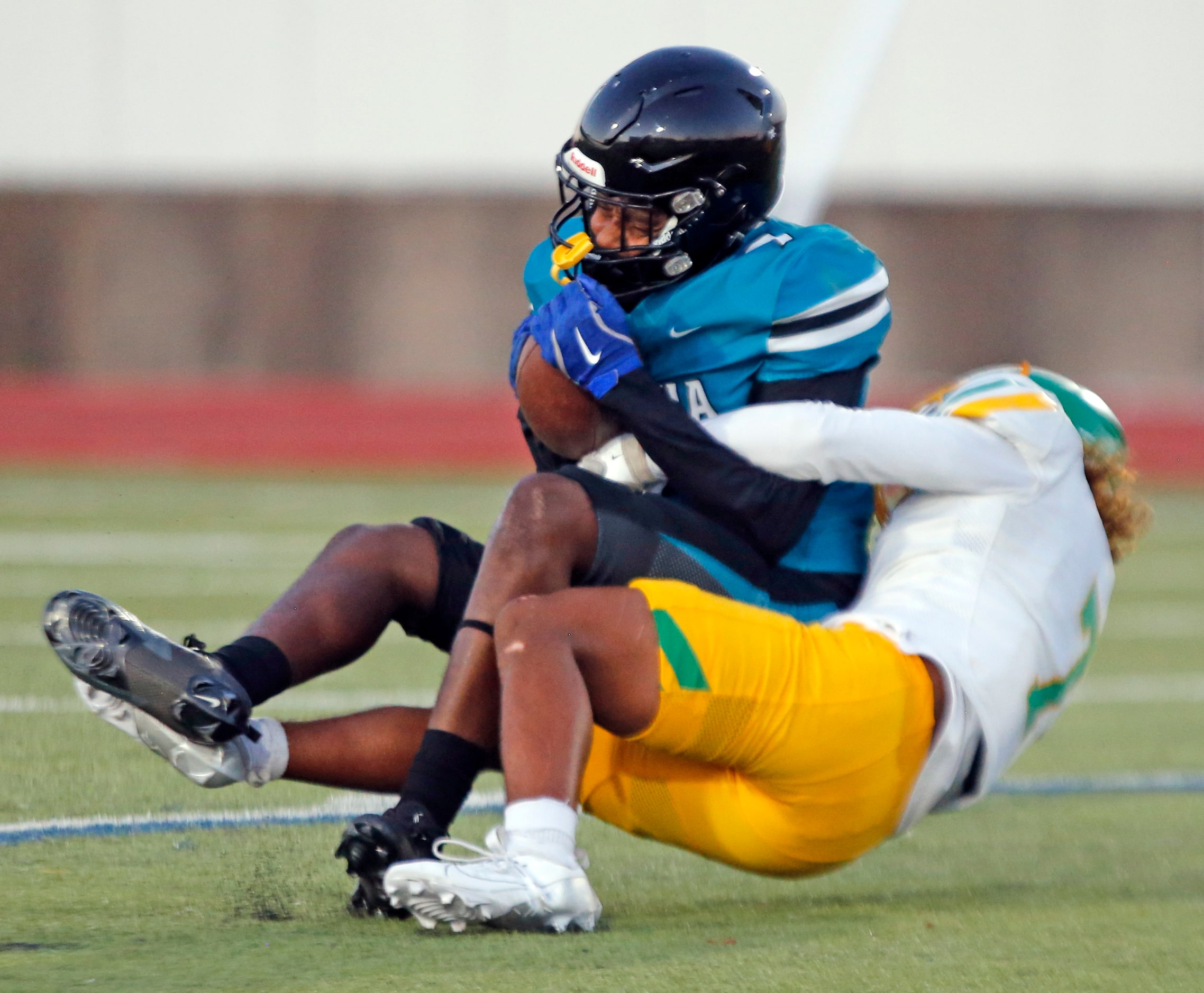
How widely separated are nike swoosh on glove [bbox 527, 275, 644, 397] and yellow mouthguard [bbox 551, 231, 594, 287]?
115 mm

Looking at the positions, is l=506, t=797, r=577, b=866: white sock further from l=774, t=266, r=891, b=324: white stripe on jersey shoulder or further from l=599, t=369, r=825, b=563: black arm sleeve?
l=774, t=266, r=891, b=324: white stripe on jersey shoulder

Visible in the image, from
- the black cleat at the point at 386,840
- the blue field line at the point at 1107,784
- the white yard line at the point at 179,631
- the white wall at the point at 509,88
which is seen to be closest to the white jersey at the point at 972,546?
the black cleat at the point at 386,840

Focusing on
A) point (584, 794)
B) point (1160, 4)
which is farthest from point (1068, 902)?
point (1160, 4)

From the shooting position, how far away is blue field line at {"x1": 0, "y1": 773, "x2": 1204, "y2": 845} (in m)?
3.29

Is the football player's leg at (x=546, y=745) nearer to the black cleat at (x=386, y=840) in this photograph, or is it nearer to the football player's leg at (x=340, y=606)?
the black cleat at (x=386, y=840)

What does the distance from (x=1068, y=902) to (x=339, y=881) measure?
1.23 metres

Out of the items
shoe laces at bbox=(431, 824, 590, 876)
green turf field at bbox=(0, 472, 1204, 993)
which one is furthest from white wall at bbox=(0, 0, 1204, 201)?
shoe laces at bbox=(431, 824, 590, 876)

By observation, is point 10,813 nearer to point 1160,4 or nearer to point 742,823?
point 742,823

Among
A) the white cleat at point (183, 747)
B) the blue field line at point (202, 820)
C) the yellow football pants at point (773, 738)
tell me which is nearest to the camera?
the yellow football pants at point (773, 738)

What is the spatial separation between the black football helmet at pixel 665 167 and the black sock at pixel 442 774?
0.85m

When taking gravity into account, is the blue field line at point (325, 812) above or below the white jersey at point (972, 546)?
below

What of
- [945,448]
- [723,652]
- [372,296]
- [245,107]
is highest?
[945,448]

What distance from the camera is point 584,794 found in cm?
297

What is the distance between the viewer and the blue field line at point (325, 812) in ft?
10.8
